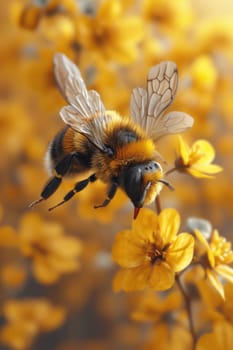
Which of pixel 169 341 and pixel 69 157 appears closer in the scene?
pixel 69 157

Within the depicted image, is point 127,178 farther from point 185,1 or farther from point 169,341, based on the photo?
point 185,1

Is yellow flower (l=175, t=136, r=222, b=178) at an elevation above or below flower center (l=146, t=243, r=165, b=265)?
above

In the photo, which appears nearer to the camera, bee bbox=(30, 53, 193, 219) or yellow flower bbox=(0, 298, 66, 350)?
bee bbox=(30, 53, 193, 219)

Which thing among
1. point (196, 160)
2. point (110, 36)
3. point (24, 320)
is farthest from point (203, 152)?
point (24, 320)

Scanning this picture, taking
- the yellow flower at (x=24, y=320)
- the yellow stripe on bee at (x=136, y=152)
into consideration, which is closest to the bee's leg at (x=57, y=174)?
the yellow stripe on bee at (x=136, y=152)

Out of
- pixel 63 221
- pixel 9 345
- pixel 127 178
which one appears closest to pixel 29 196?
pixel 63 221

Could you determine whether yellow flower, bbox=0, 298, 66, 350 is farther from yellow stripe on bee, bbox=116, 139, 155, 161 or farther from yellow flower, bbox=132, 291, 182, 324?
yellow stripe on bee, bbox=116, 139, 155, 161

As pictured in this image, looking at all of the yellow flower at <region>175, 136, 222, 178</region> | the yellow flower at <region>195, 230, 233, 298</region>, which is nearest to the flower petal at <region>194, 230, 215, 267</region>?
the yellow flower at <region>195, 230, 233, 298</region>
